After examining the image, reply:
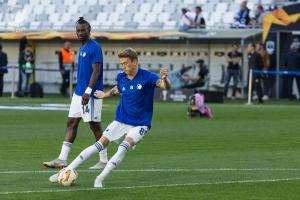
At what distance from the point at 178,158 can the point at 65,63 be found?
24538 mm

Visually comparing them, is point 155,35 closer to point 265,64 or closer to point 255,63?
point 265,64

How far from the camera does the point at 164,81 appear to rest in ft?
43.7

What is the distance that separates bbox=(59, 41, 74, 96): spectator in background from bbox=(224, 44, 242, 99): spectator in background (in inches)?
235

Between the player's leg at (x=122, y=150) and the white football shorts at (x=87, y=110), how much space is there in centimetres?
210

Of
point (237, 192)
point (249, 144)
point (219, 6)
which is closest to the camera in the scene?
point (237, 192)

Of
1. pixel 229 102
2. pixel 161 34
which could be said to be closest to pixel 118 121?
pixel 229 102

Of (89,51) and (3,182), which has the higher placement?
(89,51)

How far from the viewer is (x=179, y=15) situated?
149 feet

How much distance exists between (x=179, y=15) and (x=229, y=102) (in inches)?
335

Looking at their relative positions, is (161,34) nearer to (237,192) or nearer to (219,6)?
(219,6)

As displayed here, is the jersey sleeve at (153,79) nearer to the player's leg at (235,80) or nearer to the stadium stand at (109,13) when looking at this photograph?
the player's leg at (235,80)

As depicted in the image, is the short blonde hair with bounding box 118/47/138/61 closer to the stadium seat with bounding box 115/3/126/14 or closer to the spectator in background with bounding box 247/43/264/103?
the spectator in background with bounding box 247/43/264/103

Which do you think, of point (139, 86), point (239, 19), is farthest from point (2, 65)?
point (139, 86)

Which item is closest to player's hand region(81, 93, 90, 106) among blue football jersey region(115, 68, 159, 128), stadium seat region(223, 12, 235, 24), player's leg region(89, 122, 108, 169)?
player's leg region(89, 122, 108, 169)
